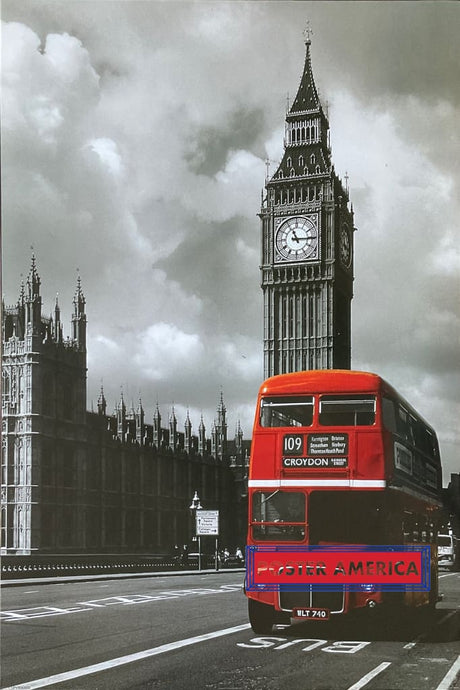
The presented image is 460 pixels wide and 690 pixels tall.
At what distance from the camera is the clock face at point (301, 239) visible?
9.66 metres

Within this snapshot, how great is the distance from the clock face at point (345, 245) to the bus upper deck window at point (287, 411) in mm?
1678

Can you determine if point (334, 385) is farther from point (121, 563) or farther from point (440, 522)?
point (121, 563)

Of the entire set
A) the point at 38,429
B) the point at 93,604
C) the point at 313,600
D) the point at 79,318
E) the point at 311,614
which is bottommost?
the point at 93,604

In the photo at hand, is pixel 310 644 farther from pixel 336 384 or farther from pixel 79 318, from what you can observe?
pixel 79 318

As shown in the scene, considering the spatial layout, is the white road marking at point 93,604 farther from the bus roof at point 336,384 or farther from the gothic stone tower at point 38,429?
the bus roof at point 336,384

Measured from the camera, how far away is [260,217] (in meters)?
10.1

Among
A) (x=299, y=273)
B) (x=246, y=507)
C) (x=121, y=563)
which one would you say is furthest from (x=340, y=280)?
(x=121, y=563)

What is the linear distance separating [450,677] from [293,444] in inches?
97.2

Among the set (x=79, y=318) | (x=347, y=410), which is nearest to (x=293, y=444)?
(x=347, y=410)

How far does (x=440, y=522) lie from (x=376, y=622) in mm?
1512

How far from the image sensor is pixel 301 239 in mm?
9672

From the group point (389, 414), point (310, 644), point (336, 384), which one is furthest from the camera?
point (336, 384)

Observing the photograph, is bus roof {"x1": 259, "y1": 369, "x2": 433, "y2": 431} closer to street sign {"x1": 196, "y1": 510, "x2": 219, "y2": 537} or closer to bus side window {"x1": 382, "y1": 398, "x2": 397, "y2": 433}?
bus side window {"x1": 382, "y1": 398, "x2": 397, "y2": 433}

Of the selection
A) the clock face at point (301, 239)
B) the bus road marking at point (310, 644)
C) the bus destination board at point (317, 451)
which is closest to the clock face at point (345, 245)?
the clock face at point (301, 239)
